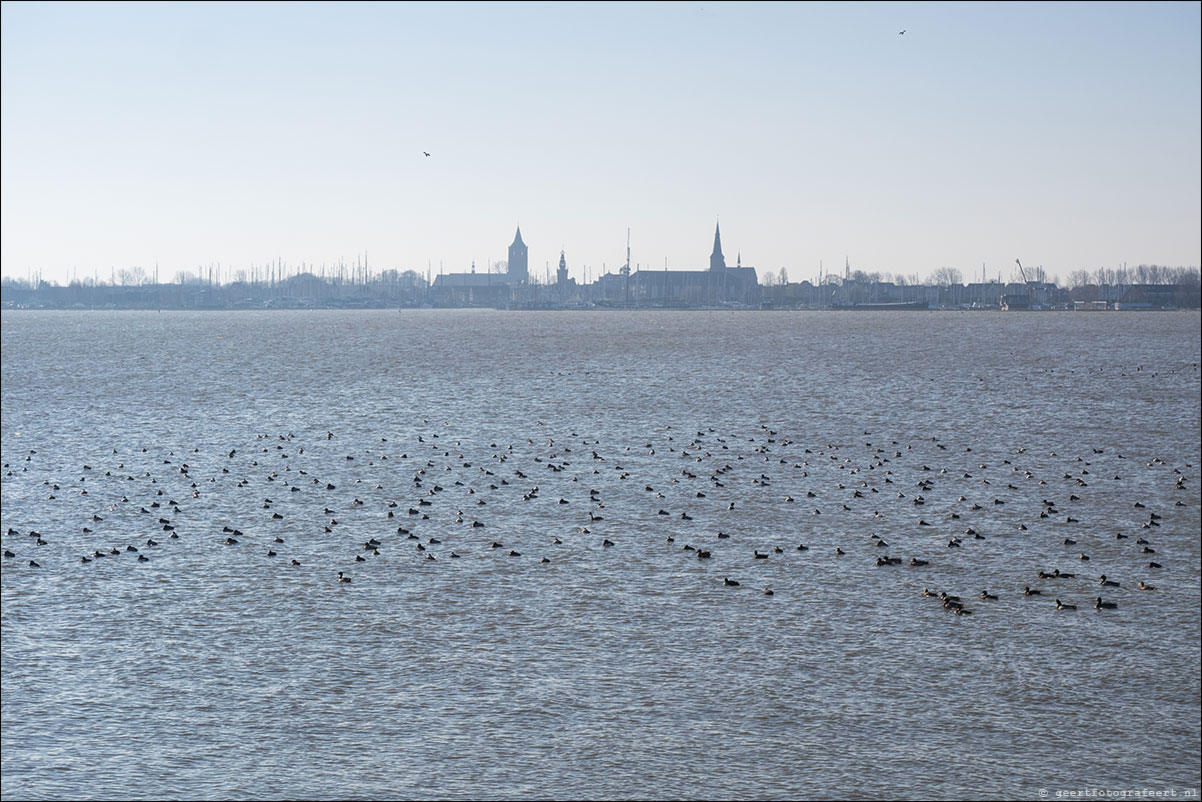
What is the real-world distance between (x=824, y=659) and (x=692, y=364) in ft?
338

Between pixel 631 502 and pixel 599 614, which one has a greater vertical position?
pixel 631 502

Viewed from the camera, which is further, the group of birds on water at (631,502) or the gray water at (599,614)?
the group of birds on water at (631,502)

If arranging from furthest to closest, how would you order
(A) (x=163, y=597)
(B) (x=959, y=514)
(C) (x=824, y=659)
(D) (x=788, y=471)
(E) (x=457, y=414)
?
(E) (x=457, y=414) < (D) (x=788, y=471) < (B) (x=959, y=514) < (A) (x=163, y=597) < (C) (x=824, y=659)

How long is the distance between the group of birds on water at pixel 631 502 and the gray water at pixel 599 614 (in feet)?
A: 0.85

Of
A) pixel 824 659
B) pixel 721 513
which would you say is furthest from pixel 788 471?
pixel 824 659

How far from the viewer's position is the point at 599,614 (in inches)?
1366

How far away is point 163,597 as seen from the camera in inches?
1451

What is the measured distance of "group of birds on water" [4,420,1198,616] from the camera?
139 ft

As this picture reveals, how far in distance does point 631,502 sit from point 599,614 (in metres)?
16.9

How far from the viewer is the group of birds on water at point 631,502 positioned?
42438 mm

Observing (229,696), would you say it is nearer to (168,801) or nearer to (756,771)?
(168,801)

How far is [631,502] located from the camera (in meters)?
51.5

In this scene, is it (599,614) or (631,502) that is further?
(631,502)

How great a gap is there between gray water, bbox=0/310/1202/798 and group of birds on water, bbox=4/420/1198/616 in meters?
0.26
